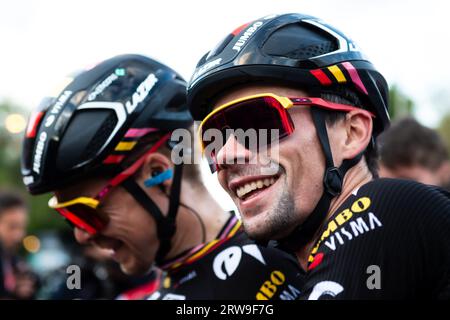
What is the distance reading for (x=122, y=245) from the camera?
156 inches

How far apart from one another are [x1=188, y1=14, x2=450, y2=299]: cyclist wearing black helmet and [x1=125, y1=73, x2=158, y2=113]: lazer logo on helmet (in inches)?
32.5

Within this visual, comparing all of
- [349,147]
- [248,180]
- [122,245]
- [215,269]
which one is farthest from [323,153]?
[122,245]

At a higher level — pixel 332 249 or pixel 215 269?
pixel 332 249

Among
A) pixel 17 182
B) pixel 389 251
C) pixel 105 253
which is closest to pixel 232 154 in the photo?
pixel 389 251

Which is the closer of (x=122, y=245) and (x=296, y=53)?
(x=296, y=53)

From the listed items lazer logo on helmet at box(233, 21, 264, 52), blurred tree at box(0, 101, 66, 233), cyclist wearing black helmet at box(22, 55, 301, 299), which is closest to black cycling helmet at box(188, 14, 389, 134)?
lazer logo on helmet at box(233, 21, 264, 52)

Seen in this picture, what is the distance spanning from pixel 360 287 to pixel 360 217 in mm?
294

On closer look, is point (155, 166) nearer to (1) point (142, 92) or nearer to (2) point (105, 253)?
(1) point (142, 92)

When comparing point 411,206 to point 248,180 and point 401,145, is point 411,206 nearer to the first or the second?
point 248,180

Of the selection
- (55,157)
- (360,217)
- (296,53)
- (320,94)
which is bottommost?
(55,157)

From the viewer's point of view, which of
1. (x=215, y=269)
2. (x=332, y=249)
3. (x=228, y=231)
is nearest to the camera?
(x=332, y=249)

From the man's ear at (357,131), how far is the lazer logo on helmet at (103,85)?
5.35 feet

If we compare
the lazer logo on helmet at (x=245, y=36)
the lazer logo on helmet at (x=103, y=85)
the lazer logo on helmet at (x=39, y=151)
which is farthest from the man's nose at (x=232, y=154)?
the lazer logo on helmet at (x=39, y=151)

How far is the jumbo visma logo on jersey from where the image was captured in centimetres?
234
